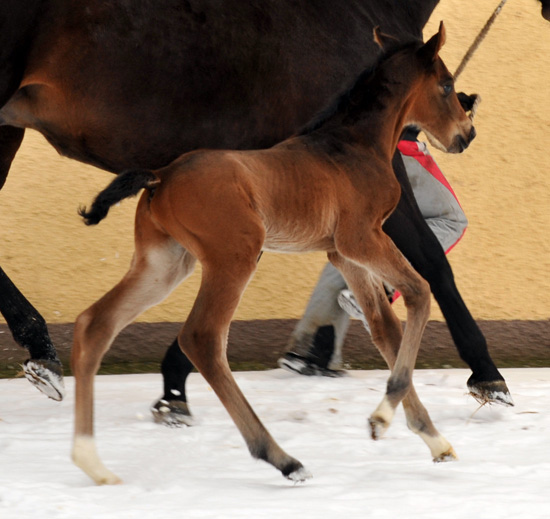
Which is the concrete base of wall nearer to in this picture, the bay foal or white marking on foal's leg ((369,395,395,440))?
the bay foal

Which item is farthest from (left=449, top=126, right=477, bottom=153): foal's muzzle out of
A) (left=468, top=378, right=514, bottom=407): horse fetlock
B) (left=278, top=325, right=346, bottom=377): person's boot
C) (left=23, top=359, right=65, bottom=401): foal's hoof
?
(left=23, top=359, right=65, bottom=401): foal's hoof

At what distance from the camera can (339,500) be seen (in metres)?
2.40

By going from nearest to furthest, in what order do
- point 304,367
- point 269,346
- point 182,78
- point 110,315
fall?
1. point 110,315
2. point 182,78
3. point 304,367
4. point 269,346

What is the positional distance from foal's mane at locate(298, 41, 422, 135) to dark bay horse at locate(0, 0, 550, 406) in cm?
53

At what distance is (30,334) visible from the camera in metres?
3.71

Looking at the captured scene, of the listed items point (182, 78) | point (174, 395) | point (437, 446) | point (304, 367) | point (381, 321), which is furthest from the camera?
point (304, 367)

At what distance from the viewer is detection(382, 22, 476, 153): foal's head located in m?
2.77

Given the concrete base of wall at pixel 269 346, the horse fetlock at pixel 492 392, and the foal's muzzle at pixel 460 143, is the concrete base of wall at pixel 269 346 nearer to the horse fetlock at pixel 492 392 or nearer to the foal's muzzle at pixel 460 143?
the horse fetlock at pixel 492 392

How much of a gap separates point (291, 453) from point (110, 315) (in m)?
0.75

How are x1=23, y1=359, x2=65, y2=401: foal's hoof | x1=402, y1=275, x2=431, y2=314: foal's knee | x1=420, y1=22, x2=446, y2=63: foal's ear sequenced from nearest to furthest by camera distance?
x1=402, y1=275, x2=431, y2=314: foal's knee → x1=420, y1=22, x2=446, y2=63: foal's ear → x1=23, y1=359, x2=65, y2=401: foal's hoof

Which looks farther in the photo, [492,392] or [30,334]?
[30,334]

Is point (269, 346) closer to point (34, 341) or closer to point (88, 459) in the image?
point (34, 341)

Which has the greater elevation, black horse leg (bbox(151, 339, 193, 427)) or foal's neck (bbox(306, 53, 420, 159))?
foal's neck (bbox(306, 53, 420, 159))

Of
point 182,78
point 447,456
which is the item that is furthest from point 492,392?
point 182,78
